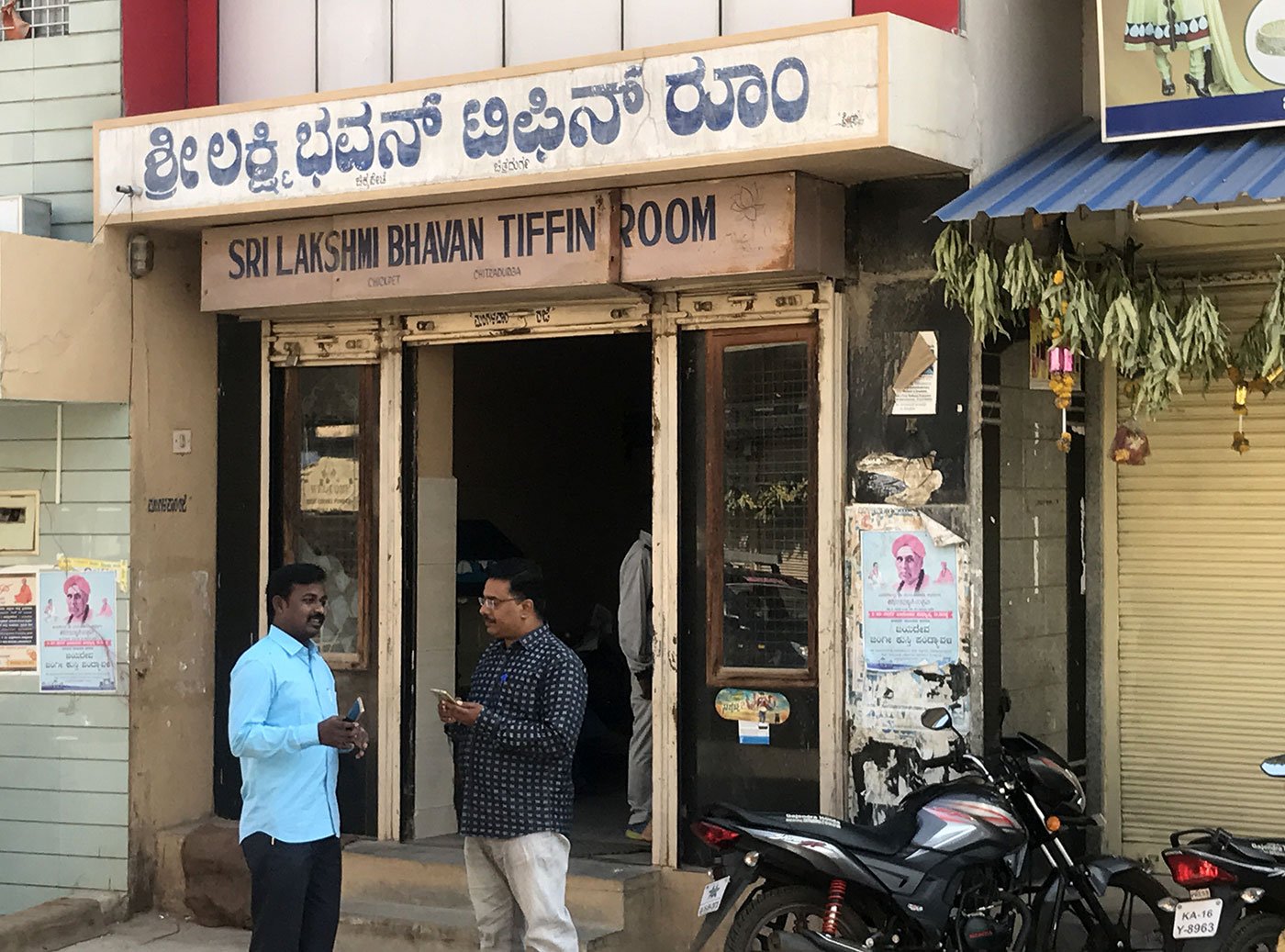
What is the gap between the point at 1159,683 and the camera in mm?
8203

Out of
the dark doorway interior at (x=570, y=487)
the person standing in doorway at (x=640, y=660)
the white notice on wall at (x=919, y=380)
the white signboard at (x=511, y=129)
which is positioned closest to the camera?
the white signboard at (x=511, y=129)

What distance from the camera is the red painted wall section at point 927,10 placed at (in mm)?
7301

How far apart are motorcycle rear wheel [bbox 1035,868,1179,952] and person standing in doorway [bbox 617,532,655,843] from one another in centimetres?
243

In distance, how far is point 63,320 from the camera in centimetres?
852

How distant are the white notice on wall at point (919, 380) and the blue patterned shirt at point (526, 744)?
2.02 m

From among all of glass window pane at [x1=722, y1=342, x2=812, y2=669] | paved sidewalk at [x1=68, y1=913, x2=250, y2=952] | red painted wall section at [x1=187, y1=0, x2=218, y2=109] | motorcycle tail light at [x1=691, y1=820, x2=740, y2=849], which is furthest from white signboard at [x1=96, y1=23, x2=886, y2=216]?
paved sidewalk at [x1=68, y1=913, x2=250, y2=952]

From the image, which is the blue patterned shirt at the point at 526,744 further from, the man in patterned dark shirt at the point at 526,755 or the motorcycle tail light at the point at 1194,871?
the motorcycle tail light at the point at 1194,871

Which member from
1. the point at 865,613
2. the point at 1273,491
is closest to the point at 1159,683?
the point at 1273,491

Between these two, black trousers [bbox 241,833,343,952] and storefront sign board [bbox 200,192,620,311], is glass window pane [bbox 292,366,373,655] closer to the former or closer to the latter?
storefront sign board [bbox 200,192,620,311]

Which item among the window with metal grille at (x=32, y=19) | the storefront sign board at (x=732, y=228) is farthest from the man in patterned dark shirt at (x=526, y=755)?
the window with metal grille at (x=32, y=19)

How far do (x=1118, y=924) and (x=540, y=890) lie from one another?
7.62 ft

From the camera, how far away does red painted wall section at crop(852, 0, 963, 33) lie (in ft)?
24.0

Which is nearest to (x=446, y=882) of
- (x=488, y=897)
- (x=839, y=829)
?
(x=488, y=897)

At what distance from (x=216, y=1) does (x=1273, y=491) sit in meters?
5.91
